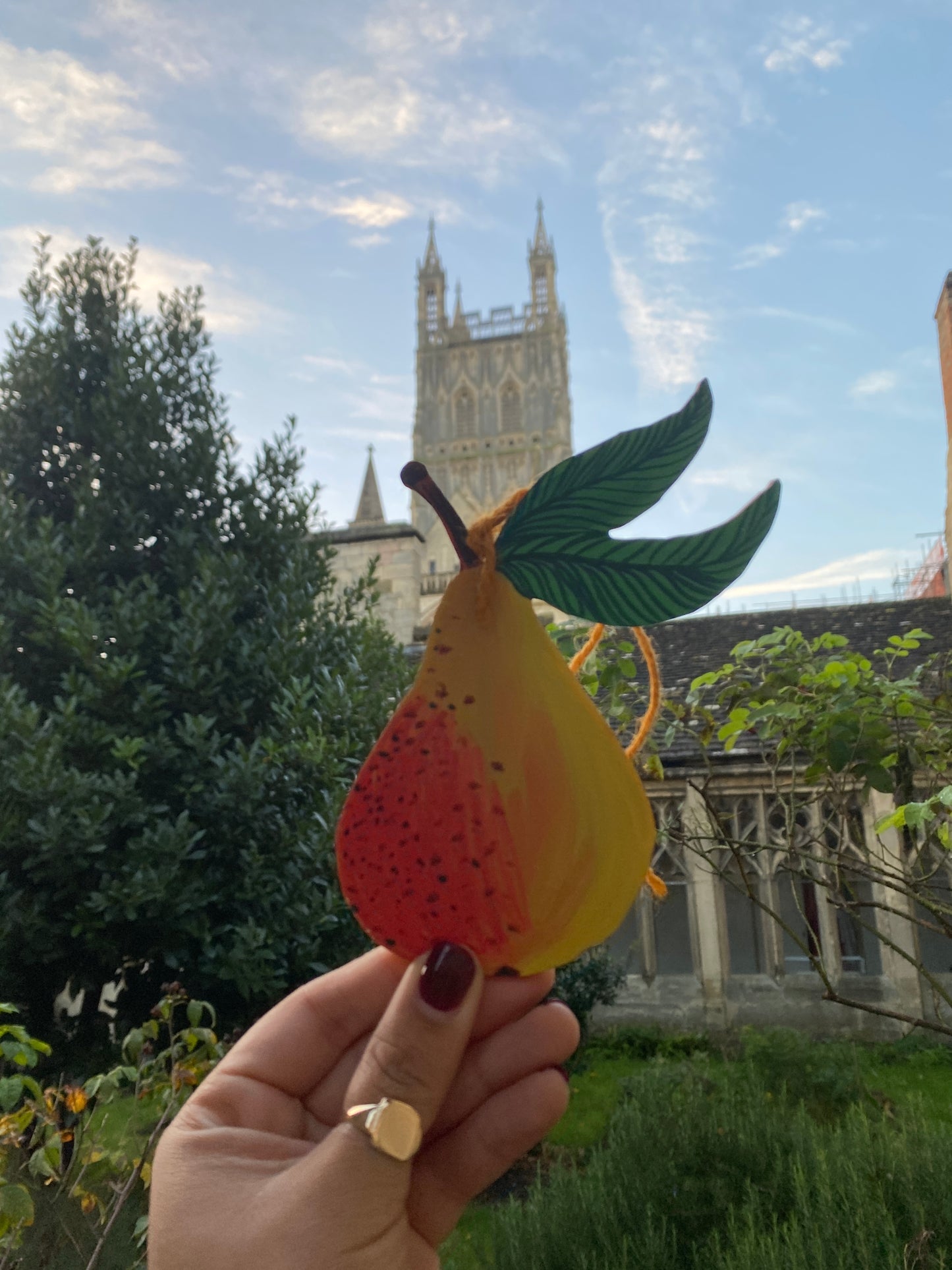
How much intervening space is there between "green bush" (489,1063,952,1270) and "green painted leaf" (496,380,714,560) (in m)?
2.34

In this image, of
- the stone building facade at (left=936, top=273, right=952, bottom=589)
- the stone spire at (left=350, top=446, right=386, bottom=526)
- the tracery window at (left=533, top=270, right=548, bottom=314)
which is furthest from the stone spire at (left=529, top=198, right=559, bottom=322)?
the stone building facade at (left=936, top=273, right=952, bottom=589)

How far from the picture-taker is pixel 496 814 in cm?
101

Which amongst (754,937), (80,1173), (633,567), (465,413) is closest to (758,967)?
(754,937)

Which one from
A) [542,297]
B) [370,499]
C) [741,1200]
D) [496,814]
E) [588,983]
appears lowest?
[588,983]

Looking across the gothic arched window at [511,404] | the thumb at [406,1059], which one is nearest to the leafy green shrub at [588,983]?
the thumb at [406,1059]

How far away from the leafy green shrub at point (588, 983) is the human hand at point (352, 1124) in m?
6.33

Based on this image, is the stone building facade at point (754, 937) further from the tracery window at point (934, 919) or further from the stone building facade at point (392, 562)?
the stone building facade at point (392, 562)

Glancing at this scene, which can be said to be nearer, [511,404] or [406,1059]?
[406,1059]

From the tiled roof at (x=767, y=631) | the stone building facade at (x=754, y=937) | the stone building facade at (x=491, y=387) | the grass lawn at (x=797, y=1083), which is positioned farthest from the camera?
the stone building facade at (x=491, y=387)

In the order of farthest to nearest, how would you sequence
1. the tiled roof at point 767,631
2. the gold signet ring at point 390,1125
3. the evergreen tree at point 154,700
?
1. the tiled roof at point 767,631
2. the evergreen tree at point 154,700
3. the gold signet ring at point 390,1125

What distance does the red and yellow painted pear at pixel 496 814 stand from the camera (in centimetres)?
101

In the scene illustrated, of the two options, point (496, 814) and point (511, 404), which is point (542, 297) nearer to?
point (511, 404)

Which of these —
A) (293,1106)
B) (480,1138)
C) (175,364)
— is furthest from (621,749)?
(175,364)

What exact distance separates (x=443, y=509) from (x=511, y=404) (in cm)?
6461
